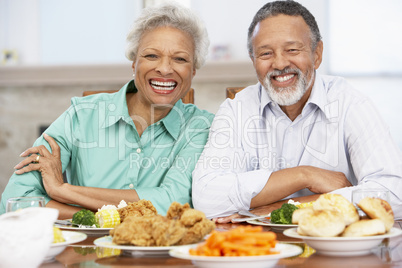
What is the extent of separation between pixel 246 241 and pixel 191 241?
0.19 metres

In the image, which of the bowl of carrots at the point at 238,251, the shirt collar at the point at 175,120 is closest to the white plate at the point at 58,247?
the bowl of carrots at the point at 238,251

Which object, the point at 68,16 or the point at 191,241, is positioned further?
the point at 68,16

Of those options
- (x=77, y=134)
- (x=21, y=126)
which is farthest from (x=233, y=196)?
(x=21, y=126)

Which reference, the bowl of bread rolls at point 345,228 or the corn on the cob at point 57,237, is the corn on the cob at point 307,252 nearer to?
the bowl of bread rolls at point 345,228

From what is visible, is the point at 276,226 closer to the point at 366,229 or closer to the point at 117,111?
the point at 366,229

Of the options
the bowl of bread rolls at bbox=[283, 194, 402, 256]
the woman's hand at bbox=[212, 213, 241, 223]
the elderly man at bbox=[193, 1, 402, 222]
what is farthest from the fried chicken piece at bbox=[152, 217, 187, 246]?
the elderly man at bbox=[193, 1, 402, 222]

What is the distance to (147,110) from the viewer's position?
2.27 meters

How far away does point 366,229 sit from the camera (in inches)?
38.5

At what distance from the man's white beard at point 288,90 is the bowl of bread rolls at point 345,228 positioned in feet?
3.46

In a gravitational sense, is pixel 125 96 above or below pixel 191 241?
above

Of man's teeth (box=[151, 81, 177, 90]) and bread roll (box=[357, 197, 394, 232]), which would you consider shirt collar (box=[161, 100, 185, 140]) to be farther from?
bread roll (box=[357, 197, 394, 232])

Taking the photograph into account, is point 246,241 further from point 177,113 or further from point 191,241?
point 177,113

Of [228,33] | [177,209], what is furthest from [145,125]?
[228,33]

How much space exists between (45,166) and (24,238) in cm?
115
